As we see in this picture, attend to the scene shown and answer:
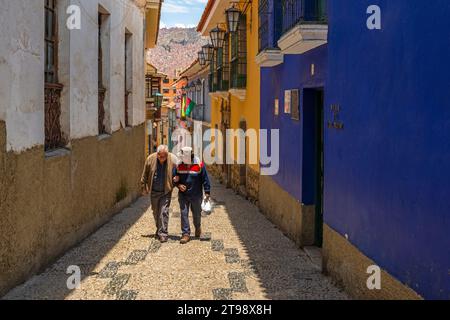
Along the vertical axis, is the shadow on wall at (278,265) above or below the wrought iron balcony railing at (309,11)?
below

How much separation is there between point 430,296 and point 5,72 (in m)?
4.29

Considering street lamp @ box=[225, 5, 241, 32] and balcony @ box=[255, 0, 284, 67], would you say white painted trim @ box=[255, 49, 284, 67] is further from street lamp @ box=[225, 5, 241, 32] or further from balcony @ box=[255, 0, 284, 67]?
street lamp @ box=[225, 5, 241, 32]

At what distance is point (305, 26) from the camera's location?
23.4 ft

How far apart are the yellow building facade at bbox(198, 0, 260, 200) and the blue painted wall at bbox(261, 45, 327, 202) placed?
193 cm

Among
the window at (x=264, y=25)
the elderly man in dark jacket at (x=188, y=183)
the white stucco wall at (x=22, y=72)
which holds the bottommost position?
the elderly man in dark jacket at (x=188, y=183)

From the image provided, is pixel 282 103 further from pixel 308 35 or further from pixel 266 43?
pixel 308 35

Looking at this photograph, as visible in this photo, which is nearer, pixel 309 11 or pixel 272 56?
pixel 309 11

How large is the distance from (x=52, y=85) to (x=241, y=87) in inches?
325

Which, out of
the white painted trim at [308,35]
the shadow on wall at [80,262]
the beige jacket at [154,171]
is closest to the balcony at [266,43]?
the white painted trim at [308,35]

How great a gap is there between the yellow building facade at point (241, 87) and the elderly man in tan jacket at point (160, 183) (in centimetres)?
443

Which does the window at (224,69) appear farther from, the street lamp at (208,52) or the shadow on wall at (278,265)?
the shadow on wall at (278,265)

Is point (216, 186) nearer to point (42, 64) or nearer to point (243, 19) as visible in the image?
point (243, 19)

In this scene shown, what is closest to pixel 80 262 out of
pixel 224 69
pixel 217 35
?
pixel 217 35

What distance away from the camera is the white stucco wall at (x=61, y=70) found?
568 cm
